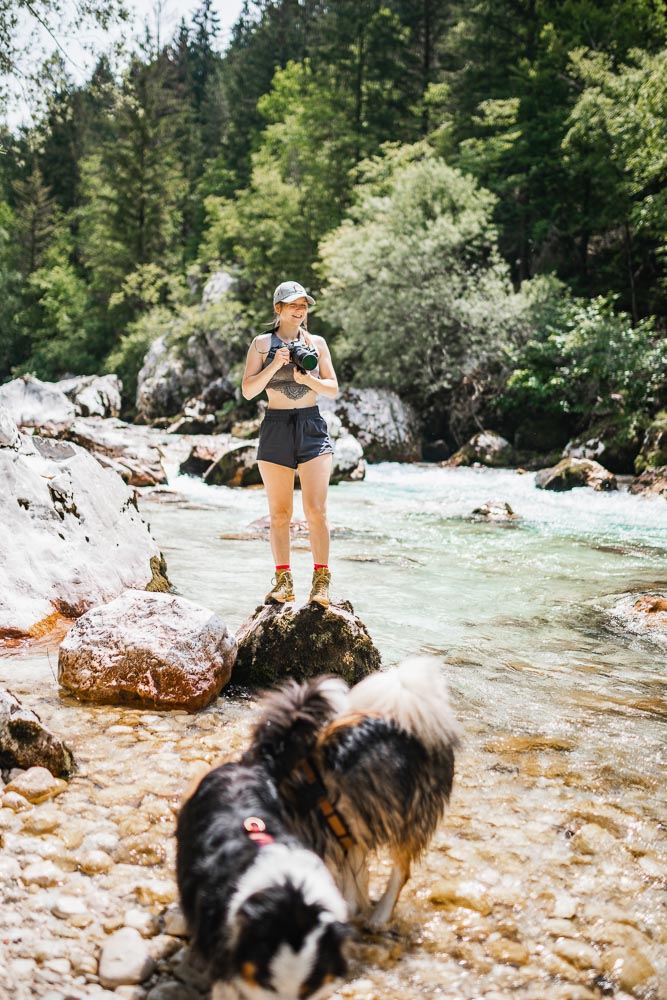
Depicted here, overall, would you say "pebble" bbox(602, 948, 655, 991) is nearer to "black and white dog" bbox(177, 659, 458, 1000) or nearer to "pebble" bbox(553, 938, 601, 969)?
"pebble" bbox(553, 938, 601, 969)

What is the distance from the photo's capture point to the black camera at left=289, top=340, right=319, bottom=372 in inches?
177

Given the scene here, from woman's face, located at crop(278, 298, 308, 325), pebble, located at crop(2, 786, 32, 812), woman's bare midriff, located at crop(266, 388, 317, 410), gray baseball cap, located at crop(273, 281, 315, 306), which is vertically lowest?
pebble, located at crop(2, 786, 32, 812)

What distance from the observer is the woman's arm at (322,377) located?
457cm

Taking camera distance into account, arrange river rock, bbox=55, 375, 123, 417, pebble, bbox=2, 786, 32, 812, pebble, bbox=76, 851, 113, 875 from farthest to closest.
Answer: river rock, bbox=55, 375, 123, 417 < pebble, bbox=2, 786, 32, 812 < pebble, bbox=76, 851, 113, 875

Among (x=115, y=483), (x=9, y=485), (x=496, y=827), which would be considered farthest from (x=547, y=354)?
(x=496, y=827)

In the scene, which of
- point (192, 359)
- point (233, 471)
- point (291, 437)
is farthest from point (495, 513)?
point (192, 359)

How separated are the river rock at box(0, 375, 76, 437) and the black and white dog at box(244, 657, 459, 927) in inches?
684

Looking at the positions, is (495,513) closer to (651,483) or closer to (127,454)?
(651,483)

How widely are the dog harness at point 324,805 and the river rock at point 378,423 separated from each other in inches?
756

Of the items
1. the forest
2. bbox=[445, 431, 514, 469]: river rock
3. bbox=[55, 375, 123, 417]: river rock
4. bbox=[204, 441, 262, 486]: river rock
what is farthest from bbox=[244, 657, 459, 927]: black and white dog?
bbox=[55, 375, 123, 417]: river rock

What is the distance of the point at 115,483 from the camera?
7000 millimetres

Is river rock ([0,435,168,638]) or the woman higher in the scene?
the woman

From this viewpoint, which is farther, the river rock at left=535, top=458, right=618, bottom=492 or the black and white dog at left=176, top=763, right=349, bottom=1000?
the river rock at left=535, top=458, right=618, bottom=492

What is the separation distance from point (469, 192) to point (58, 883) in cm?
2522
